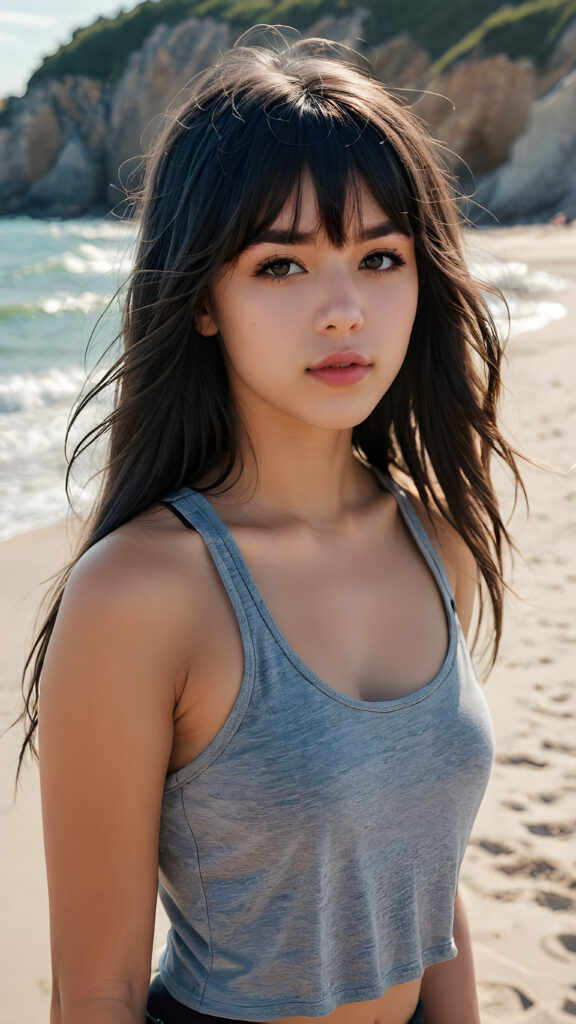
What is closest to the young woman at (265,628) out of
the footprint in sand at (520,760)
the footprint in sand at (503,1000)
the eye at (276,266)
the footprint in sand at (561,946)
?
the eye at (276,266)

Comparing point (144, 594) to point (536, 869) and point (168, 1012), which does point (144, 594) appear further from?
point (536, 869)

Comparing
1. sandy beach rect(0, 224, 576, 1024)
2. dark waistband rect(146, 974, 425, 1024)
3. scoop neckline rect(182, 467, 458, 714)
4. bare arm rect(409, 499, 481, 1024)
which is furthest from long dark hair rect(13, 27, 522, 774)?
sandy beach rect(0, 224, 576, 1024)

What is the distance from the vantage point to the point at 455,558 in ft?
6.07

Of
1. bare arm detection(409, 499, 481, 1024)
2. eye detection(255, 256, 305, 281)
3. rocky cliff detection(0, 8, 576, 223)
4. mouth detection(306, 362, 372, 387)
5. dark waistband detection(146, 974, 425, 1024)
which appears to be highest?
rocky cliff detection(0, 8, 576, 223)

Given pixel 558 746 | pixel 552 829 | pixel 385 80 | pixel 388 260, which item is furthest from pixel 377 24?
pixel 388 260

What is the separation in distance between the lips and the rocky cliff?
2864 cm

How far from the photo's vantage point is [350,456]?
1869 millimetres

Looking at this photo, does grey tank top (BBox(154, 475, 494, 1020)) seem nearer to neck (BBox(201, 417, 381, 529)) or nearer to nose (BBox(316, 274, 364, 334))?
neck (BBox(201, 417, 381, 529))

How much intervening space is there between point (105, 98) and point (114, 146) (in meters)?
2.90

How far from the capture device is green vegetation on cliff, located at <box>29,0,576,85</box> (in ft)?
114

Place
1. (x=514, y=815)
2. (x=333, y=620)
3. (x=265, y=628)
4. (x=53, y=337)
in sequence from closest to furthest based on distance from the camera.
→ (x=265, y=628) → (x=333, y=620) → (x=514, y=815) → (x=53, y=337)

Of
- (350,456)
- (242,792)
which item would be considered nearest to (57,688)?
(242,792)

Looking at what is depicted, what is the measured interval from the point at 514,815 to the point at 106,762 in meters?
2.35

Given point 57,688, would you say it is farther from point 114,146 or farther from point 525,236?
point 114,146
